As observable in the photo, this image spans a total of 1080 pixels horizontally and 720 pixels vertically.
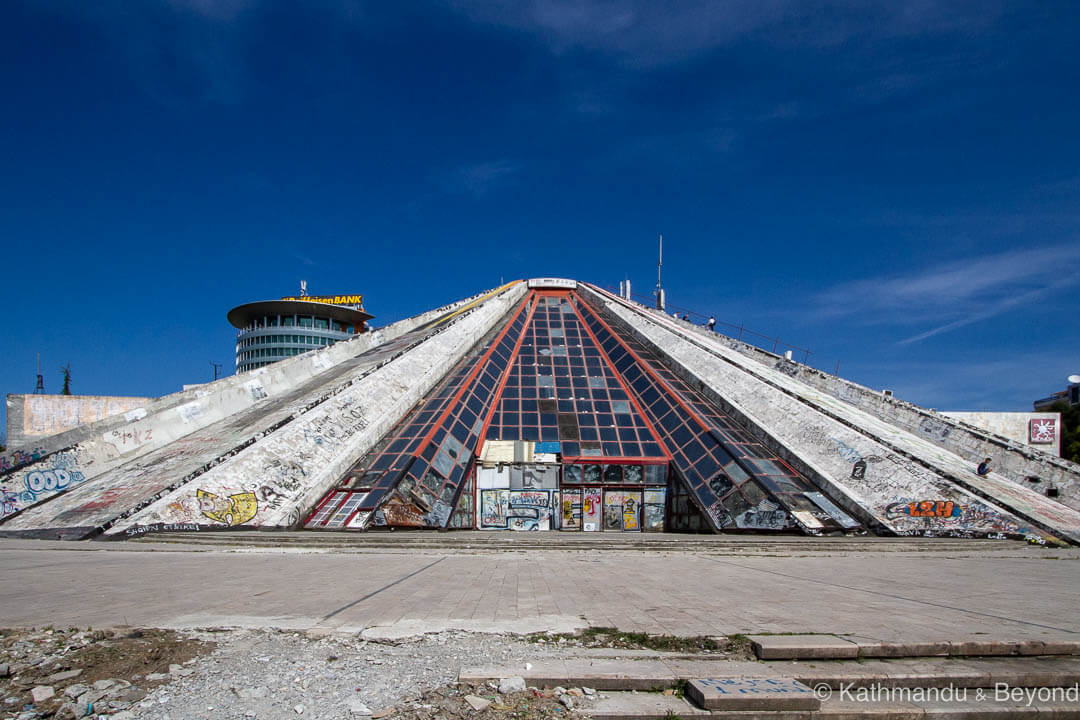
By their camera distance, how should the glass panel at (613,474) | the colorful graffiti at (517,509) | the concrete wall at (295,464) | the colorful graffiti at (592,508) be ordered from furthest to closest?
1. the glass panel at (613,474)
2. the colorful graffiti at (592,508)
3. the colorful graffiti at (517,509)
4. the concrete wall at (295,464)

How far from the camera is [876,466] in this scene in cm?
1675

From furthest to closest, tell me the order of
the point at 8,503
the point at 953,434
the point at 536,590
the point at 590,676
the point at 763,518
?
the point at 953,434, the point at 763,518, the point at 8,503, the point at 536,590, the point at 590,676

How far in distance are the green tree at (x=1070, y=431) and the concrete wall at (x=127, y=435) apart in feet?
150

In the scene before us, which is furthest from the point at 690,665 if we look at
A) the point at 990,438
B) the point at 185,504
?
the point at 990,438

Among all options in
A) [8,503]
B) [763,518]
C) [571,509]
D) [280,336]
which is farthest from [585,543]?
[280,336]

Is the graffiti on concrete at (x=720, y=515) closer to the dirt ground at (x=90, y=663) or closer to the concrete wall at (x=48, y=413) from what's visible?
the dirt ground at (x=90, y=663)

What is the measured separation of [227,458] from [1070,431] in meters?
52.0

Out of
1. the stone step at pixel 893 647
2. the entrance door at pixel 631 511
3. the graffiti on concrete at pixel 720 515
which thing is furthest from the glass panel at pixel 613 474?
the stone step at pixel 893 647

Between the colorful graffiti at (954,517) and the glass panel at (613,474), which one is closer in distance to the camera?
the colorful graffiti at (954,517)

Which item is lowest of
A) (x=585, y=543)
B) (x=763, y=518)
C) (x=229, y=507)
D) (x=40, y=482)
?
(x=585, y=543)

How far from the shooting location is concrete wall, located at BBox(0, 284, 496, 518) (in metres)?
16.3

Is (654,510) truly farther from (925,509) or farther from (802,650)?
(802,650)

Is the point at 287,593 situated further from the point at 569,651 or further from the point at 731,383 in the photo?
the point at 731,383

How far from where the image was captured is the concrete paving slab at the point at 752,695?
3.65 metres
